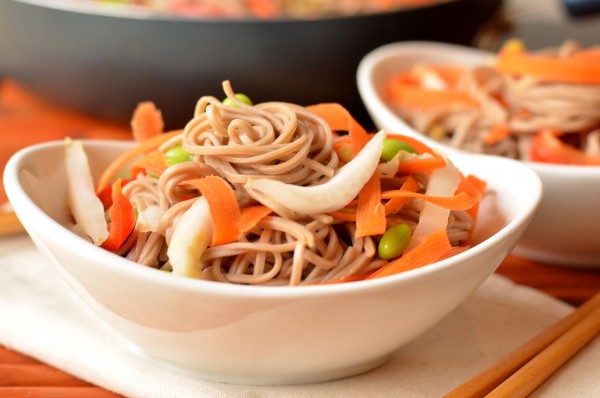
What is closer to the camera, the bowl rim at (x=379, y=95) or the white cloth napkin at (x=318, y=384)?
the white cloth napkin at (x=318, y=384)

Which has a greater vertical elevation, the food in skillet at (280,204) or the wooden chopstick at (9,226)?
the wooden chopstick at (9,226)

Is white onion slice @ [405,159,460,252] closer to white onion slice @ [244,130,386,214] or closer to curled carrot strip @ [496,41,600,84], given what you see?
white onion slice @ [244,130,386,214]

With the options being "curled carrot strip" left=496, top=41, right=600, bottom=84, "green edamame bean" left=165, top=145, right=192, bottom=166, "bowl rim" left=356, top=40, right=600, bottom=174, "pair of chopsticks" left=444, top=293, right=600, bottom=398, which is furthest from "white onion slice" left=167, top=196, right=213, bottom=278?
"curled carrot strip" left=496, top=41, right=600, bottom=84

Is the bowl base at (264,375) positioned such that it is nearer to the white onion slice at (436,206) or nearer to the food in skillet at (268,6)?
the white onion slice at (436,206)

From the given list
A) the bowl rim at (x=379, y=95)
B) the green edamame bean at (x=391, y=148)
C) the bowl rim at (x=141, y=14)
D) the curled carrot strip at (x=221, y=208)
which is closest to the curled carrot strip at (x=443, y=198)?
the green edamame bean at (x=391, y=148)

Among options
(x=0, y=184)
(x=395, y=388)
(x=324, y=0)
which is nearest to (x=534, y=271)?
(x=395, y=388)

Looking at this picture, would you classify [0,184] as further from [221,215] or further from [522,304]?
[522,304]

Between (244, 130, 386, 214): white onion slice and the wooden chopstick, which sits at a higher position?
the wooden chopstick
